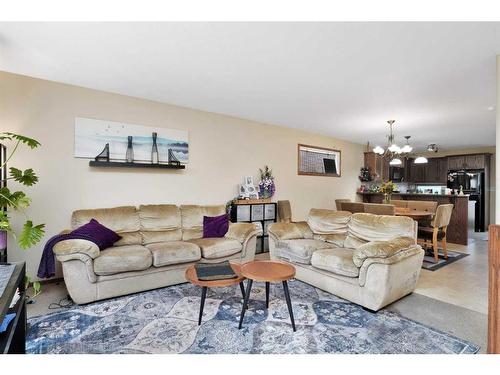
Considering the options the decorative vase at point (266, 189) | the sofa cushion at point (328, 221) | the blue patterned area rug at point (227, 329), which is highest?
the decorative vase at point (266, 189)

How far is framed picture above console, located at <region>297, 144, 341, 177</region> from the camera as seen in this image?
6137 millimetres

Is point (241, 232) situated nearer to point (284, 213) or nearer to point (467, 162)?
point (284, 213)

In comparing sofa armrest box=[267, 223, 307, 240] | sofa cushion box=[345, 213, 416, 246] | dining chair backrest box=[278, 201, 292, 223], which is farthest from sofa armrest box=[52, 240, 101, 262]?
dining chair backrest box=[278, 201, 292, 223]

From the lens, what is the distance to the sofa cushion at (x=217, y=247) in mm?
3414

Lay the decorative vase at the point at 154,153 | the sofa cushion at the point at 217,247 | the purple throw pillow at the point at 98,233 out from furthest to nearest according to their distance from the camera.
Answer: the decorative vase at the point at 154,153
the sofa cushion at the point at 217,247
the purple throw pillow at the point at 98,233

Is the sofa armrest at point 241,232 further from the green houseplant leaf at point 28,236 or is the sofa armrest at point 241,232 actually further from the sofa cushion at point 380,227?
the green houseplant leaf at point 28,236

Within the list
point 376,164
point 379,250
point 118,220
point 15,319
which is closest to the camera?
point 15,319

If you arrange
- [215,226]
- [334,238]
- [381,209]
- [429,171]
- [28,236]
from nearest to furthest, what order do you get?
[28,236] < [334,238] < [215,226] < [381,209] < [429,171]

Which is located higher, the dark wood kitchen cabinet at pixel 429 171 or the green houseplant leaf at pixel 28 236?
the dark wood kitchen cabinet at pixel 429 171

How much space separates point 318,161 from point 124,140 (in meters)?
4.33

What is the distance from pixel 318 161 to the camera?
6508 millimetres

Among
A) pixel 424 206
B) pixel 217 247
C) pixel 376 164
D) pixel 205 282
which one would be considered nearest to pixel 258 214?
pixel 217 247

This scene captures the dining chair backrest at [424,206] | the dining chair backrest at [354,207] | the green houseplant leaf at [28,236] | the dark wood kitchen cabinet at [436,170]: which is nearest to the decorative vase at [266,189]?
the dining chair backrest at [354,207]
